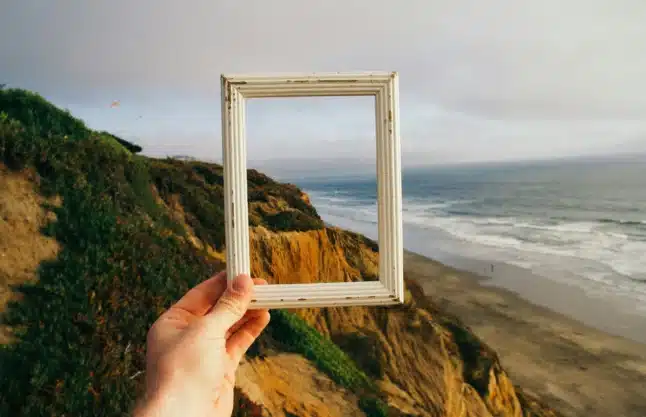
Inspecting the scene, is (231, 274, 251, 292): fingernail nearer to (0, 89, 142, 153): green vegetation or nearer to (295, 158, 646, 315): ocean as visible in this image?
(295, 158, 646, 315): ocean

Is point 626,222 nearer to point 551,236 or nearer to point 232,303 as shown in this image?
point 551,236

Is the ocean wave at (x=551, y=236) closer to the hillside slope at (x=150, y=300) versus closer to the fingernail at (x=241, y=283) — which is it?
the hillside slope at (x=150, y=300)

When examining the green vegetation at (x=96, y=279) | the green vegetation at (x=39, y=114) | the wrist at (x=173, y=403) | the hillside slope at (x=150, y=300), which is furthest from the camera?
the green vegetation at (x=39, y=114)

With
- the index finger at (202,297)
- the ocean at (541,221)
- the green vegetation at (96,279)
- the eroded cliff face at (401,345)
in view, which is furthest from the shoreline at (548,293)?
the index finger at (202,297)

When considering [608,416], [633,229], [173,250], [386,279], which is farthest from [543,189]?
[386,279]

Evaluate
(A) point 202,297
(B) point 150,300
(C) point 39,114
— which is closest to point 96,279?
(B) point 150,300

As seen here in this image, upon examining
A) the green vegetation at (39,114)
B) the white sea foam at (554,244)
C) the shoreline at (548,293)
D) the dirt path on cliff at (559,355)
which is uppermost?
the green vegetation at (39,114)

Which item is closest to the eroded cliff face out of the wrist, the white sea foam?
the white sea foam
